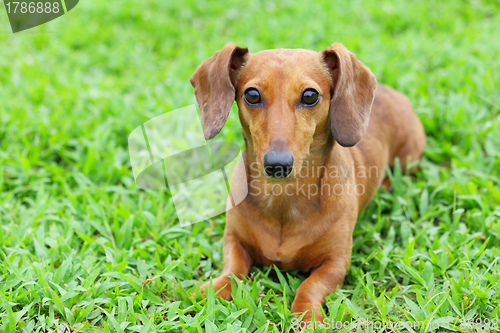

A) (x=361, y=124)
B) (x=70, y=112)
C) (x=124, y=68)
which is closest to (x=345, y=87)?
(x=361, y=124)

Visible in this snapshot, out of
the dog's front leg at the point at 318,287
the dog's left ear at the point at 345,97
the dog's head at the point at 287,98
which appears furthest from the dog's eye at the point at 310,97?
the dog's front leg at the point at 318,287

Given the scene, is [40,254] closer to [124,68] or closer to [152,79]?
[152,79]

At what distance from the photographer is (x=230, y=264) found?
9.98ft

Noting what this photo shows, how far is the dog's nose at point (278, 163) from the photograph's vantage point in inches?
93.8

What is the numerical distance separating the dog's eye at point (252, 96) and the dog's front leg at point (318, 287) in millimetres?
1153

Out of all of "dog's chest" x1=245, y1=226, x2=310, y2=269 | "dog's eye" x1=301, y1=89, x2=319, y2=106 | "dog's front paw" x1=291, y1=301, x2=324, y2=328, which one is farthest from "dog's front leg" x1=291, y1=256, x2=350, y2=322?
"dog's eye" x1=301, y1=89, x2=319, y2=106

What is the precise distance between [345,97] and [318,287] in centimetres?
117

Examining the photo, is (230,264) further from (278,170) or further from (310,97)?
(310,97)

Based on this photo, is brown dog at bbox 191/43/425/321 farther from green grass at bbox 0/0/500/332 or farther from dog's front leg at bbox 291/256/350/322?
green grass at bbox 0/0/500/332

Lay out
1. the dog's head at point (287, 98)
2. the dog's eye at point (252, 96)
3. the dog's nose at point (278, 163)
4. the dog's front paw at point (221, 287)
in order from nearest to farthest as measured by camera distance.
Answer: the dog's nose at point (278, 163), the dog's head at point (287, 98), the dog's eye at point (252, 96), the dog's front paw at point (221, 287)

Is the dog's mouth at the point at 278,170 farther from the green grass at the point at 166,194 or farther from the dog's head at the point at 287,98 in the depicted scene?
the green grass at the point at 166,194

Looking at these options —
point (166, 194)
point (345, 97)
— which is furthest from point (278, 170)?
point (166, 194)

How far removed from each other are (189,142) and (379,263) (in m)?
2.12

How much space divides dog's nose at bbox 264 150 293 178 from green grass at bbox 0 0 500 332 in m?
0.80
